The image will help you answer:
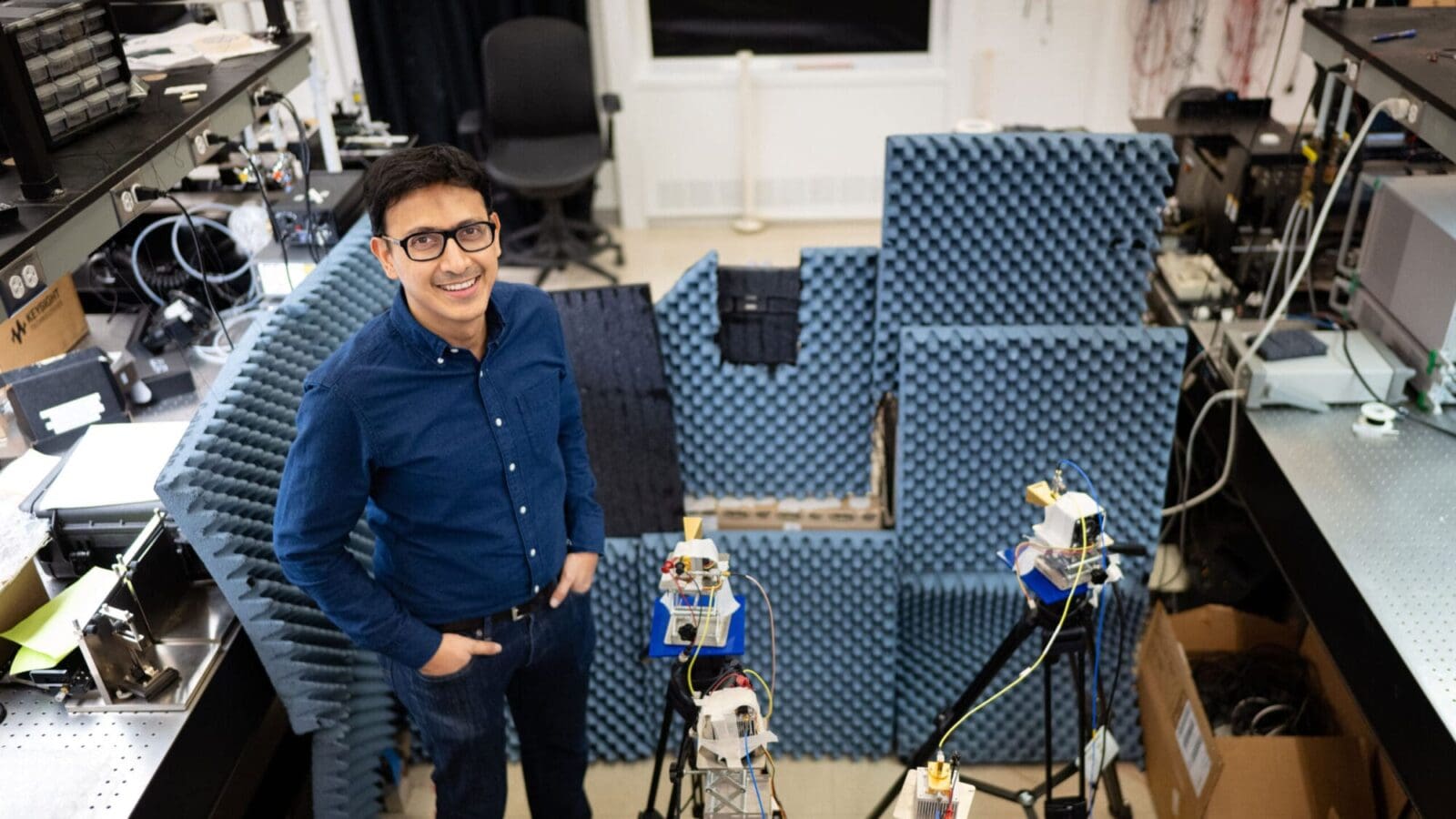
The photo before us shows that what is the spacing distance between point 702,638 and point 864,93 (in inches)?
157

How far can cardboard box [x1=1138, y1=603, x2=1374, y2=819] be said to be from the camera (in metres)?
2.36

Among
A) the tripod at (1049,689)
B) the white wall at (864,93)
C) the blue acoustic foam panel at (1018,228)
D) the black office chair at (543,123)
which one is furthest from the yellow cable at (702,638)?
the white wall at (864,93)

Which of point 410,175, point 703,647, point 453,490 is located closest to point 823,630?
point 703,647

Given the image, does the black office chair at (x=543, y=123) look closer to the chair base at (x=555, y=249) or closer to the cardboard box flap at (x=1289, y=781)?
the chair base at (x=555, y=249)

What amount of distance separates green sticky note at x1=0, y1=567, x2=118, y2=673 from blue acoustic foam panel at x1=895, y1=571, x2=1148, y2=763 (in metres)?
1.82

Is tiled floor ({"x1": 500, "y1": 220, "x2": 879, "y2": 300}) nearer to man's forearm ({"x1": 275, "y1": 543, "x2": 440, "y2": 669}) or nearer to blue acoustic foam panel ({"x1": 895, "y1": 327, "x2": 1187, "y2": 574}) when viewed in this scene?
blue acoustic foam panel ({"x1": 895, "y1": 327, "x2": 1187, "y2": 574})

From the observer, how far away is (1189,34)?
5020 millimetres

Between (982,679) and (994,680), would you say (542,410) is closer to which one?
(982,679)

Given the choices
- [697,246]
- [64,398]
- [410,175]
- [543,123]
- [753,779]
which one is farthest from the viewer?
[697,246]

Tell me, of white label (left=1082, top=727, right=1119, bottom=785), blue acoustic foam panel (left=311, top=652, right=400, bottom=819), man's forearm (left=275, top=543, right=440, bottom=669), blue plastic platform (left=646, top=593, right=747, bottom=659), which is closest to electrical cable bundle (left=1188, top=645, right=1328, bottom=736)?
white label (left=1082, top=727, right=1119, bottom=785)

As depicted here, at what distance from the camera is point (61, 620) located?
196 centimetres

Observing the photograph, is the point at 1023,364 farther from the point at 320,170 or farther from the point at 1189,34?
the point at 1189,34

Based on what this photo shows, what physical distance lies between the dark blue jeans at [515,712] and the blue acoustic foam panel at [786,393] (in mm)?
704

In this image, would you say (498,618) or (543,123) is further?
(543,123)
